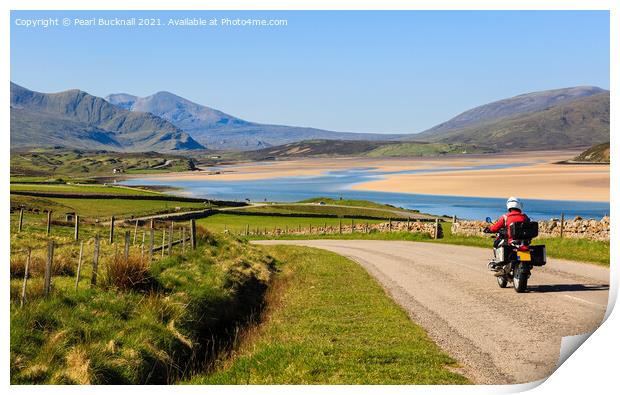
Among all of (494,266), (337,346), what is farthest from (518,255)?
(337,346)

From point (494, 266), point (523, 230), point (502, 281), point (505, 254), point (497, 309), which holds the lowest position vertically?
point (497, 309)

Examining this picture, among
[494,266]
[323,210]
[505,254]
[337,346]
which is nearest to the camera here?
[337,346]

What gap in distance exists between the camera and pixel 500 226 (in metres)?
20.3

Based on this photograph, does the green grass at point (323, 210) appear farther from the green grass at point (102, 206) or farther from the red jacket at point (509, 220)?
the red jacket at point (509, 220)

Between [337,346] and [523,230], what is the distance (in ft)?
25.7

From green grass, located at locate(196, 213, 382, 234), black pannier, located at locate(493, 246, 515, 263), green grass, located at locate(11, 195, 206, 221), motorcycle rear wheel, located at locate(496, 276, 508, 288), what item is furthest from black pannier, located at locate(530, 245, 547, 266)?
green grass, located at locate(196, 213, 382, 234)

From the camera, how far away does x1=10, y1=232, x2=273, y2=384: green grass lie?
1362 cm

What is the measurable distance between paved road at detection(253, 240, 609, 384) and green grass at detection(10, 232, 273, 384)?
5.85 m

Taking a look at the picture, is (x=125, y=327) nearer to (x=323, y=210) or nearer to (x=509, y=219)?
(x=509, y=219)

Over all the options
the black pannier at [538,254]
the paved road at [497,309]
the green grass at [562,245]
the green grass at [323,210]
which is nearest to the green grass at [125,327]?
the paved road at [497,309]

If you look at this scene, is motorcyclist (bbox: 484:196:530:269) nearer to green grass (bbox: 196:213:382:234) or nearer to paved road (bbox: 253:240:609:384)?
paved road (bbox: 253:240:609:384)

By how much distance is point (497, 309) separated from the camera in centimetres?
1794
